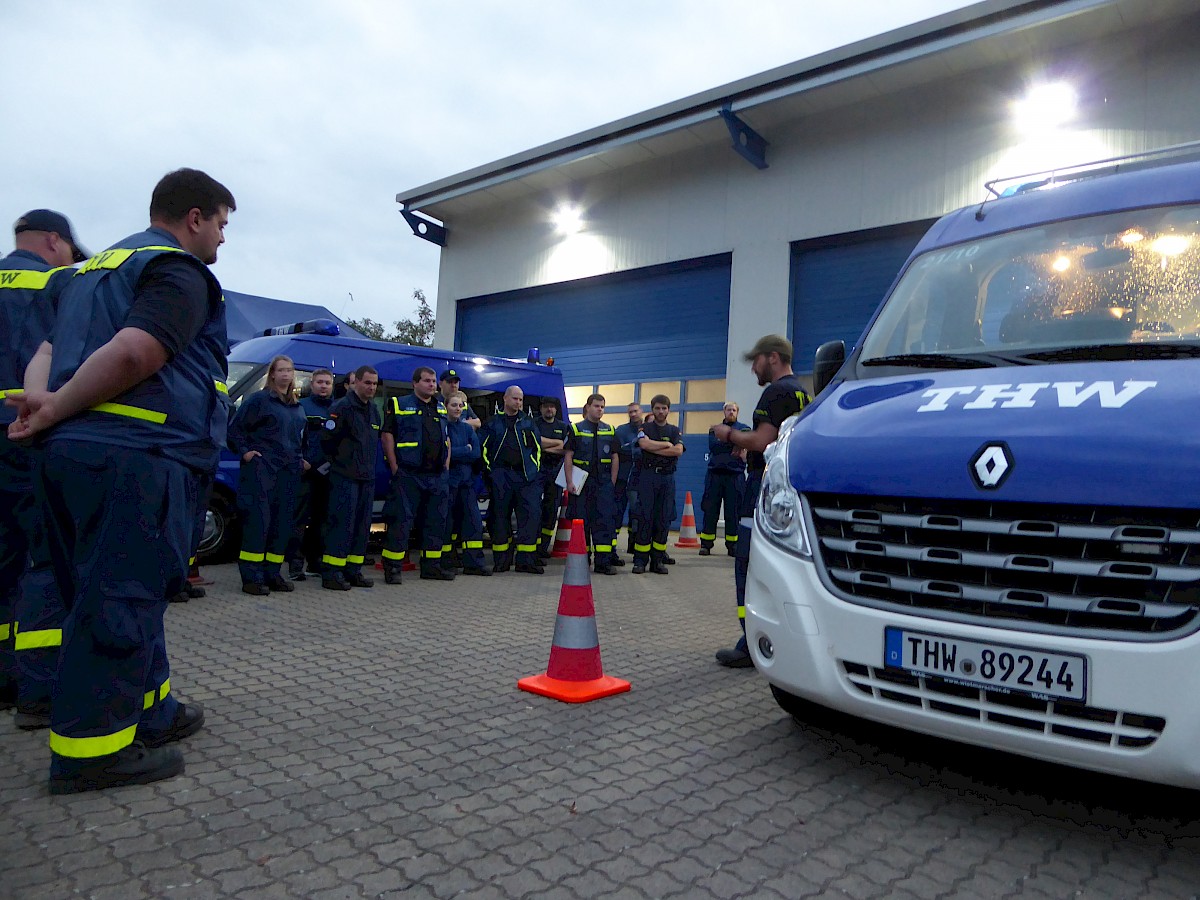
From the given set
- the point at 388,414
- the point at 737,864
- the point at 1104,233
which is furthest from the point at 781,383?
the point at 388,414

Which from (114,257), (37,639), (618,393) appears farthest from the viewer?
(618,393)

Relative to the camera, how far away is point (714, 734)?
3271mm

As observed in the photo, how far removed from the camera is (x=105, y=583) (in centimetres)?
245

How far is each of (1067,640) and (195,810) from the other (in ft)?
8.35

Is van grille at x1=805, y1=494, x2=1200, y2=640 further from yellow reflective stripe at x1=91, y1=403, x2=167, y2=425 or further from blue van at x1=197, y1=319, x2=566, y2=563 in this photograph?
blue van at x1=197, y1=319, x2=566, y2=563

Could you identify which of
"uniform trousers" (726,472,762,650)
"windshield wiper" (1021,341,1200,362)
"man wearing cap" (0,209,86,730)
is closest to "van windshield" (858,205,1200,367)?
"windshield wiper" (1021,341,1200,362)

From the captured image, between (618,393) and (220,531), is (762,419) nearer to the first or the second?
(220,531)

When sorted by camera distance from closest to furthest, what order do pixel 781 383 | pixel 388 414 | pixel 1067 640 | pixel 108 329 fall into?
pixel 1067 640, pixel 108 329, pixel 781 383, pixel 388 414

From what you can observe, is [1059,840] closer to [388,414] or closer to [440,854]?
[440,854]

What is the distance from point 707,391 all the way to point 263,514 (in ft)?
30.6

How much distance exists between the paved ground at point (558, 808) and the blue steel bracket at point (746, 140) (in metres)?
11.1

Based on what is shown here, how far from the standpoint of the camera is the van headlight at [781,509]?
2.74m

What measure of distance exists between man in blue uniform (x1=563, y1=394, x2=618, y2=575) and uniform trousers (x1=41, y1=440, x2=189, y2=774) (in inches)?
238

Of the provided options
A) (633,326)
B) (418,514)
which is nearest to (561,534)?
(418,514)
